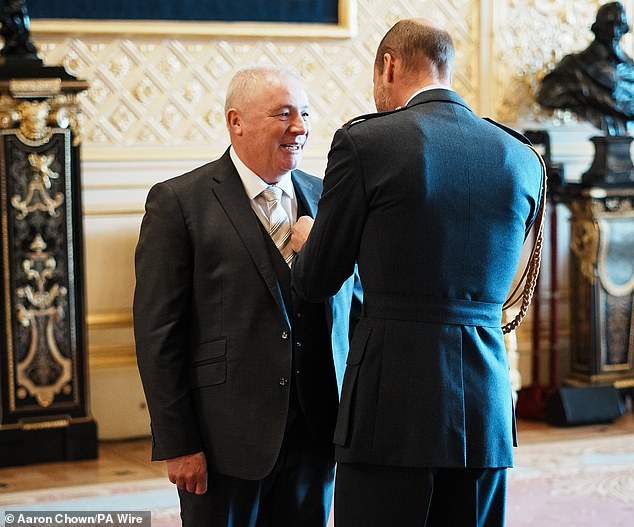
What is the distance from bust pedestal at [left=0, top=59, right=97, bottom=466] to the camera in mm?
4480

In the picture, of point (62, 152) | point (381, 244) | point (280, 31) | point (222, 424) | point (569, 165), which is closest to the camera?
point (381, 244)

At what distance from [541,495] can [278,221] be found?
7.07 feet

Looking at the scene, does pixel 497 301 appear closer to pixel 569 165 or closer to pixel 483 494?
pixel 483 494

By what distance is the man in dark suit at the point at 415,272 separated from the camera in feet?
6.62

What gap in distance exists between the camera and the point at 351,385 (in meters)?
2.09

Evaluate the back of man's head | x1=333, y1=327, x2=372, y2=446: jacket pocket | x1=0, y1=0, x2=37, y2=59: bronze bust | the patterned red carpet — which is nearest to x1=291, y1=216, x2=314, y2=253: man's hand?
x1=333, y1=327, x2=372, y2=446: jacket pocket

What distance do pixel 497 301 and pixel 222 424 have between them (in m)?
0.65

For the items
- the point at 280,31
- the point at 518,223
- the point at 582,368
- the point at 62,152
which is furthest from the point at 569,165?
the point at 518,223

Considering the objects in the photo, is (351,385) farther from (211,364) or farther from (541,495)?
(541,495)

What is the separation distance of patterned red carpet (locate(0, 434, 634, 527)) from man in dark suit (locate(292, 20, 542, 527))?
180 cm

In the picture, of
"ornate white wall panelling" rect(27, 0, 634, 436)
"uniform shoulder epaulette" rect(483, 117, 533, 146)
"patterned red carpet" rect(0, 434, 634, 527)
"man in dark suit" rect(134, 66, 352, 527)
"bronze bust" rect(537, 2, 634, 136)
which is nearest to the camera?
"uniform shoulder epaulette" rect(483, 117, 533, 146)

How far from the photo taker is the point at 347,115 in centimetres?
547

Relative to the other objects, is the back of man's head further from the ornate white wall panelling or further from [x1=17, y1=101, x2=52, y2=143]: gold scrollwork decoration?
the ornate white wall panelling

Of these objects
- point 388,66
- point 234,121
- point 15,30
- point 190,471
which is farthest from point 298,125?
point 15,30
